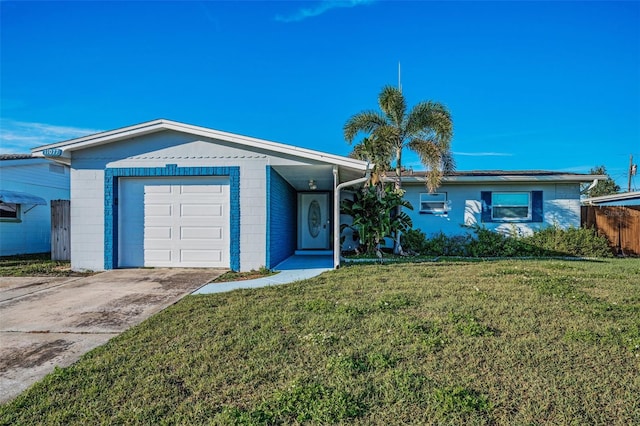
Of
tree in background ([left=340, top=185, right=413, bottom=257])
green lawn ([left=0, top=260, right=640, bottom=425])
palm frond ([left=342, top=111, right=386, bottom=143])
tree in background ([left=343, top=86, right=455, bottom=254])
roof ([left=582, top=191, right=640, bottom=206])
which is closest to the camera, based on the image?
green lawn ([left=0, top=260, right=640, bottom=425])

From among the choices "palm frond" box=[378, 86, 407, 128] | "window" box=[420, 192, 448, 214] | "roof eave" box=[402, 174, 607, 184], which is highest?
"palm frond" box=[378, 86, 407, 128]

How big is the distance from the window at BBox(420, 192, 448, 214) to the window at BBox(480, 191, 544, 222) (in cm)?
133

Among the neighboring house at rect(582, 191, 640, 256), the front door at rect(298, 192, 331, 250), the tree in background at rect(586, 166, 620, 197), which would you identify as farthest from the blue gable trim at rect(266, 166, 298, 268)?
the tree in background at rect(586, 166, 620, 197)

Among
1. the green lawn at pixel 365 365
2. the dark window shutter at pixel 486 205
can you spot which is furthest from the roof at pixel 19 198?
the dark window shutter at pixel 486 205

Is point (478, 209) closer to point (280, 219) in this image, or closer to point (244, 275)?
point (280, 219)

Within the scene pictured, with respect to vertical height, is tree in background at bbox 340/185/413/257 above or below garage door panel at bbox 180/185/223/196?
below

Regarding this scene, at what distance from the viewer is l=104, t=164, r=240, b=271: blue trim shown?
8.68 metres

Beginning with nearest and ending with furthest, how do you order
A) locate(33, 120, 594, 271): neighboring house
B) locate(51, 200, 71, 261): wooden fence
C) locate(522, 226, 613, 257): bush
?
locate(33, 120, 594, 271): neighboring house < locate(51, 200, 71, 261): wooden fence < locate(522, 226, 613, 257): bush

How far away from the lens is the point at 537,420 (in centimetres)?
251

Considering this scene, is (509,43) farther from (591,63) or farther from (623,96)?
(623,96)

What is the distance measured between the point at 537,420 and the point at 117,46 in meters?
12.6

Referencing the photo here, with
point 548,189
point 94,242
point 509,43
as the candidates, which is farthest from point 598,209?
point 94,242

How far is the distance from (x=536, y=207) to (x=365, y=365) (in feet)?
40.3

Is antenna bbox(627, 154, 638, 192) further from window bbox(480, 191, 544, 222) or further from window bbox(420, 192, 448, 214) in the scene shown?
window bbox(420, 192, 448, 214)
